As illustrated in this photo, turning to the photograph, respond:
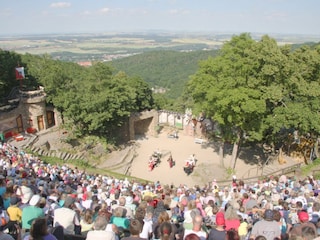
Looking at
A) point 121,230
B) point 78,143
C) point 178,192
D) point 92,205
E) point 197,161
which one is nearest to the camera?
point 121,230

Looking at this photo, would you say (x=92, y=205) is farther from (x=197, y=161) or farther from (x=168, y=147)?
(x=168, y=147)

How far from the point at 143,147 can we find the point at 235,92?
12387 mm

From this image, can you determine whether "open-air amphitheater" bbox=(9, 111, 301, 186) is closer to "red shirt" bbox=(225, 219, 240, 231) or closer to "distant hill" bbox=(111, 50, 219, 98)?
"red shirt" bbox=(225, 219, 240, 231)

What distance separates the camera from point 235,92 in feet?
63.9

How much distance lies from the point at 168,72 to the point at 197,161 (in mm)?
91233

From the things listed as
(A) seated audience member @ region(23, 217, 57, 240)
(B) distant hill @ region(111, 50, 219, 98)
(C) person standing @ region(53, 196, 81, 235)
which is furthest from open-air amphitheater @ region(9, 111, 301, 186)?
(B) distant hill @ region(111, 50, 219, 98)

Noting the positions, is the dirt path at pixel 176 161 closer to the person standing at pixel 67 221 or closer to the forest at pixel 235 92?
the forest at pixel 235 92

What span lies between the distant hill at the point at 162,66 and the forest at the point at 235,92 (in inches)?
2911

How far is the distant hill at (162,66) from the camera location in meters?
108

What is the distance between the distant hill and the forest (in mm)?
73952

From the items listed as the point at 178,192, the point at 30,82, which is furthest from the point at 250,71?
the point at 30,82

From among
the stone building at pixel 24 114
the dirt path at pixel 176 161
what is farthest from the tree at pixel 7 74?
the dirt path at pixel 176 161

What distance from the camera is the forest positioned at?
1928 cm

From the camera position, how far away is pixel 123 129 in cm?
3089
